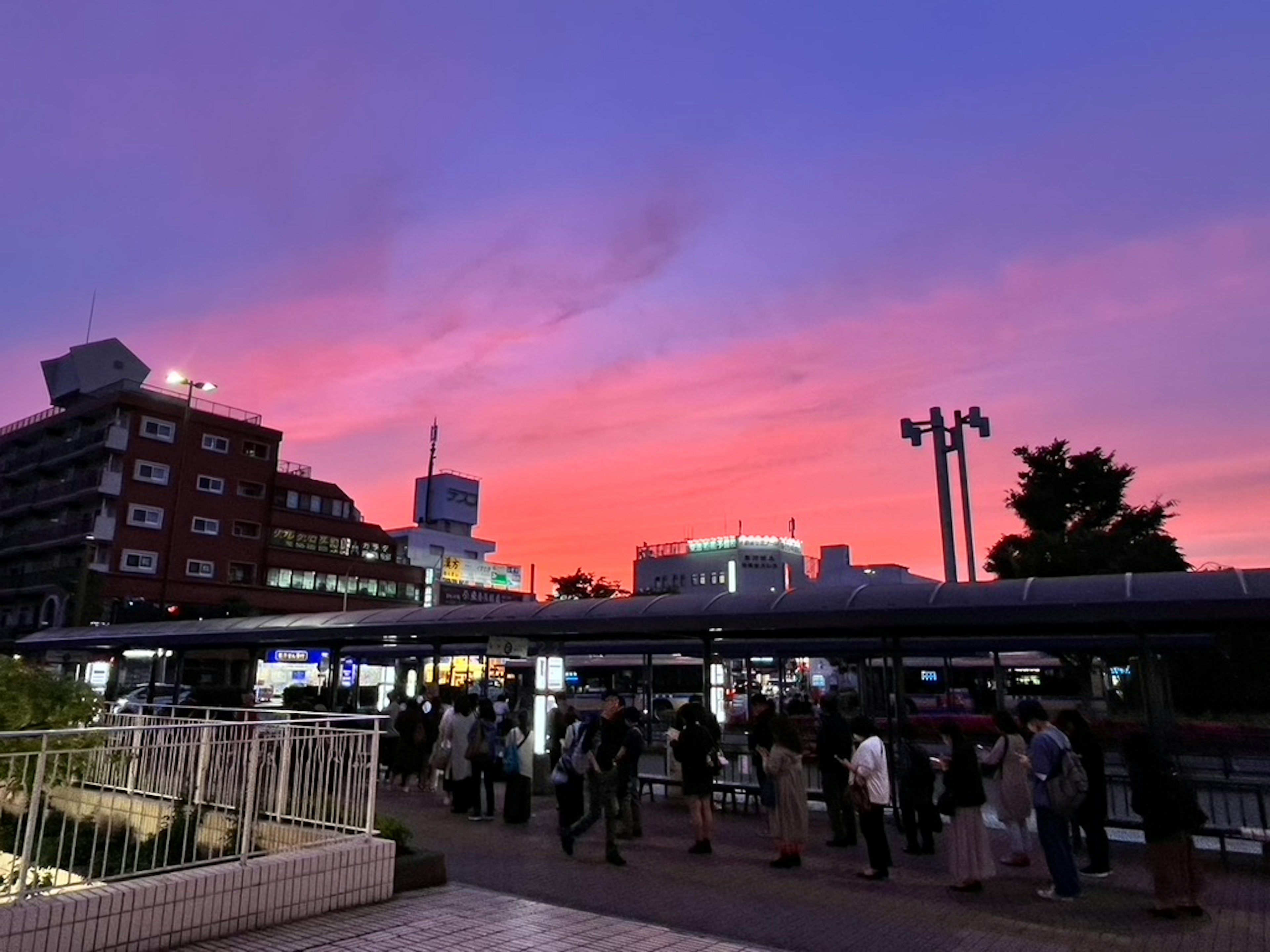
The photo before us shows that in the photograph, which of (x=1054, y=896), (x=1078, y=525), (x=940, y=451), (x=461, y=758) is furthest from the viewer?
(x=1078, y=525)

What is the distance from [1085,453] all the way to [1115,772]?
1035 inches

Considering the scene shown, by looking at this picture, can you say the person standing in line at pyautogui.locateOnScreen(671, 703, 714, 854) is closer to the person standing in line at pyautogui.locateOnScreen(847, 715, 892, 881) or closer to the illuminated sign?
the person standing in line at pyautogui.locateOnScreen(847, 715, 892, 881)

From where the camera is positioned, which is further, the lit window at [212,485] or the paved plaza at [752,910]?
the lit window at [212,485]

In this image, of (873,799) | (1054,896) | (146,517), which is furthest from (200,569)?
(1054,896)

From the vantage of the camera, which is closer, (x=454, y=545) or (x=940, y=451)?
(x=940, y=451)

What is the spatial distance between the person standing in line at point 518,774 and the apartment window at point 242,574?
45411 mm

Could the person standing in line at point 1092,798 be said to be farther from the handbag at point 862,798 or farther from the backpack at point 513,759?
the backpack at point 513,759

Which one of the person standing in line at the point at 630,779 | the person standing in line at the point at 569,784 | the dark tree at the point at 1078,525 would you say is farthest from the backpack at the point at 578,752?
the dark tree at the point at 1078,525

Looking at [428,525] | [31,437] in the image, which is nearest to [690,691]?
[31,437]

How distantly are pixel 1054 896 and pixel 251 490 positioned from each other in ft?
179

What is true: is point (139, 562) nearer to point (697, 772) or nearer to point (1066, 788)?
point (697, 772)

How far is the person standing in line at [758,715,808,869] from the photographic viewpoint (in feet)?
31.9

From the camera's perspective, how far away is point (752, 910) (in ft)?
25.6

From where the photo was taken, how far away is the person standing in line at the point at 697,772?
10.4m
